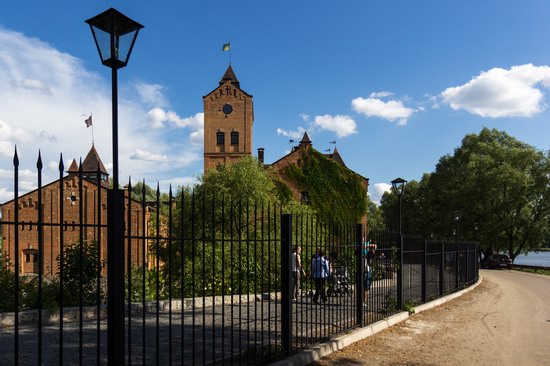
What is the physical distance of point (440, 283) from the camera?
50.0 feet

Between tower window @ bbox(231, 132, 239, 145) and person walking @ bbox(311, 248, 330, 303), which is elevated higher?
tower window @ bbox(231, 132, 239, 145)

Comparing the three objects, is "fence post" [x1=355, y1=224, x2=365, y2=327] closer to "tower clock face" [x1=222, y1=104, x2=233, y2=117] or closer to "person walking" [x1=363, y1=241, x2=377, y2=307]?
"person walking" [x1=363, y1=241, x2=377, y2=307]

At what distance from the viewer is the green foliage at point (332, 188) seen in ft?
133

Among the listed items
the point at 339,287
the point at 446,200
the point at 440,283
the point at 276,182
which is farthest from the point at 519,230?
the point at 339,287

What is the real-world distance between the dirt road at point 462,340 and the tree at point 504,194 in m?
31.5

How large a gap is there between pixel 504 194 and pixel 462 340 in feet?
128

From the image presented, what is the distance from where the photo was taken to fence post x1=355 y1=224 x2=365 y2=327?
30.5 ft

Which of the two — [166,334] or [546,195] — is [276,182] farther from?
[166,334]

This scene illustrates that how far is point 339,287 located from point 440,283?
23.9 feet

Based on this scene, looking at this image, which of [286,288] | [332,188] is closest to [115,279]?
[286,288]

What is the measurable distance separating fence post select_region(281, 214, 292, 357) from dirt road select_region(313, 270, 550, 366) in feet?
2.09

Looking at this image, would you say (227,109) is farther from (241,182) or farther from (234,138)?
(241,182)

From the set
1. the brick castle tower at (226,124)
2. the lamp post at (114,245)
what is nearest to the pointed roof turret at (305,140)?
the brick castle tower at (226,124)

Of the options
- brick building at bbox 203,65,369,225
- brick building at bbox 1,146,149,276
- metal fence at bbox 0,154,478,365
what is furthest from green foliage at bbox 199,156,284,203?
brick building at bbox 203,65,369,225
